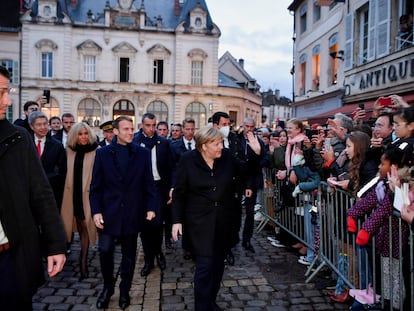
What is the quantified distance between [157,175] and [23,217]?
3.57 meters

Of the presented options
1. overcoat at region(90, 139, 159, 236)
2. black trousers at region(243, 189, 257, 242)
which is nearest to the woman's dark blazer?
overcoat at region(90, 139, 159, 236)

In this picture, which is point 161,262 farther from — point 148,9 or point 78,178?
point 148,9

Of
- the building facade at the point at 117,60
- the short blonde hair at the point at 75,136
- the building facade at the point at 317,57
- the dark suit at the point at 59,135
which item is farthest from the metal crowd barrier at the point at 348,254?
the building facade at the point at 117,60

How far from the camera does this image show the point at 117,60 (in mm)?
37000

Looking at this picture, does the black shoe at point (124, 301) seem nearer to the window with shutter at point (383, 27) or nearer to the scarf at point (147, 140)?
the scarf at point (147, 140)

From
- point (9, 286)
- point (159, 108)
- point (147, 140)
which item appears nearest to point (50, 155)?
point (147, 140)

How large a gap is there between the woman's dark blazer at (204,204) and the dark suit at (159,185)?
1.56 metres

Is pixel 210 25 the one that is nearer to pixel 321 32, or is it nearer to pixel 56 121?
pixel 321 32

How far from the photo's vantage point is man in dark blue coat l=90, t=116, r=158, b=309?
4324mm

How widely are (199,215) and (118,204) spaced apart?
100 centimetres

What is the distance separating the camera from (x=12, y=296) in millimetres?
2365

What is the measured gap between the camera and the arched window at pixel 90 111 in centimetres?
3634

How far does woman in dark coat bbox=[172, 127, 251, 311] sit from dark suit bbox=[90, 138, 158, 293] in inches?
25.7

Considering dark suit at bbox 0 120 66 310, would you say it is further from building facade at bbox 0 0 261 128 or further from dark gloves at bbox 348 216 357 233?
building facade at bbox 0 0 261 128
